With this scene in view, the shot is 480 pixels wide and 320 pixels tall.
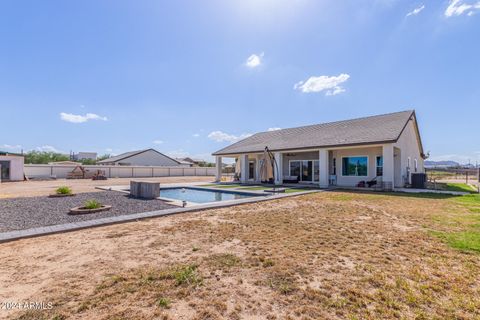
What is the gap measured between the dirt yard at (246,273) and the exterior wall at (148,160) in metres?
46.3

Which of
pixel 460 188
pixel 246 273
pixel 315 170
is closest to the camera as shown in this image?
pixel 246 273

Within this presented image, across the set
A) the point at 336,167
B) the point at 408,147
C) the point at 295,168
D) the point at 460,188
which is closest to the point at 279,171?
the point at 295,168

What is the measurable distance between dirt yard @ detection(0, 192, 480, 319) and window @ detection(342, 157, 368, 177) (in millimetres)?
11620

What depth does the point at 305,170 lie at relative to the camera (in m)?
20.8

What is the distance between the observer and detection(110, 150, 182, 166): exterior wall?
158ft

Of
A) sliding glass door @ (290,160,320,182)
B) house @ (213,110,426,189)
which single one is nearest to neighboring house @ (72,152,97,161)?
house @ (213,110,426,189)

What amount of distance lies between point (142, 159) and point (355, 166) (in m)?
44.7

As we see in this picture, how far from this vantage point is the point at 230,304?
273cm

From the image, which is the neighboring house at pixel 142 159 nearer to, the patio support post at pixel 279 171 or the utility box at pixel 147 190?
the patio support post at pixel 279 171

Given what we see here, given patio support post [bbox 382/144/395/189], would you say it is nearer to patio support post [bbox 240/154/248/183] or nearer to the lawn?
the lawn

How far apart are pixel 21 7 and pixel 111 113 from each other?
18068 millimetres

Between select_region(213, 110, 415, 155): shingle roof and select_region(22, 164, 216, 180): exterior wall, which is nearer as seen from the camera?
select_region(213, 110, 415, 155): shingle roof

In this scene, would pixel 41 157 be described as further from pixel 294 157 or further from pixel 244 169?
pixel 294 157

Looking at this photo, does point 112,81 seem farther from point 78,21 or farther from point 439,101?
point 439,101
